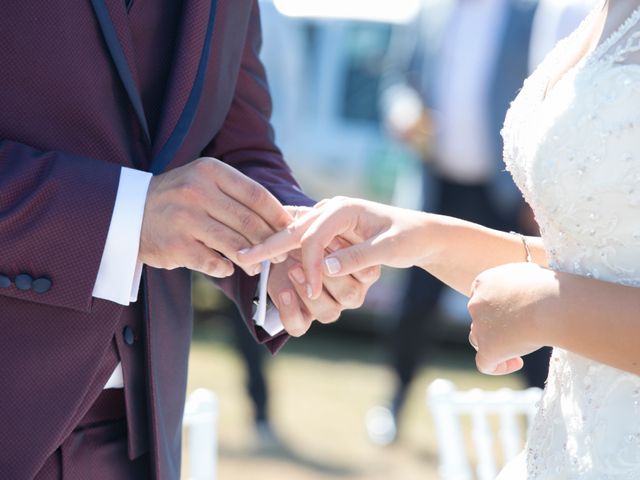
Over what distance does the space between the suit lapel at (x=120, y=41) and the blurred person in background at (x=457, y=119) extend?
11.8 ft

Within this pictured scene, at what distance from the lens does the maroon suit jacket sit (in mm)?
1734

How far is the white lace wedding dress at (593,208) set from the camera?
1.73 metres

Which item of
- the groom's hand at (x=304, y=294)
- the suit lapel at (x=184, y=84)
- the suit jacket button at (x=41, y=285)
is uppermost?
the suit lapel at (x=184, y=84)

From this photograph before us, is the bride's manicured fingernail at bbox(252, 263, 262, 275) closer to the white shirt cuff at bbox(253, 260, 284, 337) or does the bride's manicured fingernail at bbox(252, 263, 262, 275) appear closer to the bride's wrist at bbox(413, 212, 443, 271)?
the white shirt cuff at bbox(253, 260, 284, 337)

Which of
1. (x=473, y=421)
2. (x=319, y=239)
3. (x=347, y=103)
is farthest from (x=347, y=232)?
(x=347, y=103)

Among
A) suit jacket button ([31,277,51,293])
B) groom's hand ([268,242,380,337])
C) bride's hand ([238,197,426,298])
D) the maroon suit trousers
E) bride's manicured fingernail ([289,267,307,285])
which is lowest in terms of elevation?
the maroon suit trousers

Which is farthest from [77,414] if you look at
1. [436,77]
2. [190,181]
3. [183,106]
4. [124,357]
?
[436,77]

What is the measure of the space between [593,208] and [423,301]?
12.8 ft

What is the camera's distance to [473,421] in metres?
2.65

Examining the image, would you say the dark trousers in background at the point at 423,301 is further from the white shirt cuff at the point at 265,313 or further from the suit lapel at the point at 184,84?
the suit lapel at the point at 184,84

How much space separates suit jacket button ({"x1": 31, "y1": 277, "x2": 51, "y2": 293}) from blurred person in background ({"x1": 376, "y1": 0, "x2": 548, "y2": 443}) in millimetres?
3768

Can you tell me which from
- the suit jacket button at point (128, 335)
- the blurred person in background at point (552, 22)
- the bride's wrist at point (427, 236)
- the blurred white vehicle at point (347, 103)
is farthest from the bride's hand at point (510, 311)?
the blurred white vehicle at point (347, 103)

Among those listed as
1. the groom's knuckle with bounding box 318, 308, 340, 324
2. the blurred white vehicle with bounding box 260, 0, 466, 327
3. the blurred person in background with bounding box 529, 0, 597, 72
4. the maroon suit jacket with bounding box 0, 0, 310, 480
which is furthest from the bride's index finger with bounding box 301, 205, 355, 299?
the blurred white vehicle with bounding box 260, 0, 466, 327

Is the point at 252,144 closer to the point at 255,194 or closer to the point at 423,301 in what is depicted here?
the point at 255,194
